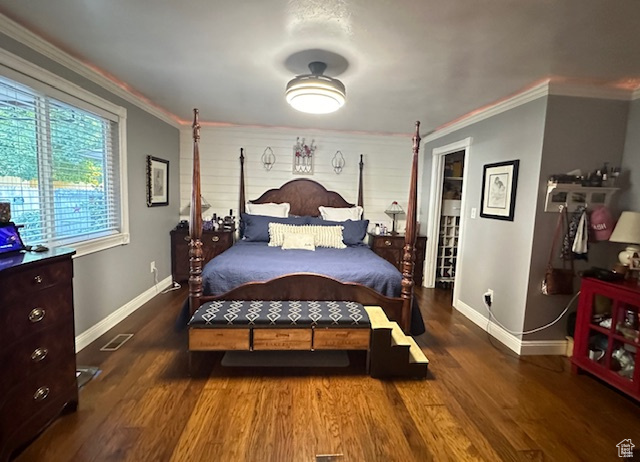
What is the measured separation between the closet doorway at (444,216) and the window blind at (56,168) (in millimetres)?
3929

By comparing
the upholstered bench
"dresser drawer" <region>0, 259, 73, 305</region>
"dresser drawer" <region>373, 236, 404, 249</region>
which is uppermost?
"dresser drawer" <region>0, 259, 73, 305</region>

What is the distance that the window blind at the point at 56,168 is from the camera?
2088mm

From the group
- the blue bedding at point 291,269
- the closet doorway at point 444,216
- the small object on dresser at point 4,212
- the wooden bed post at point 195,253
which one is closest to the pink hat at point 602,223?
the blue bedding at point 291,269

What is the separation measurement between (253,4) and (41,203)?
205cm

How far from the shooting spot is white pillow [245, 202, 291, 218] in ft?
14.8

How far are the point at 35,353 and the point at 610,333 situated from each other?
3604 mm

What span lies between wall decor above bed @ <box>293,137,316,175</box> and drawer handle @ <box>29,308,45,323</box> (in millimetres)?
3581

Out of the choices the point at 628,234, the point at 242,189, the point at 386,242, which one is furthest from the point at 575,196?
the point at 242,189

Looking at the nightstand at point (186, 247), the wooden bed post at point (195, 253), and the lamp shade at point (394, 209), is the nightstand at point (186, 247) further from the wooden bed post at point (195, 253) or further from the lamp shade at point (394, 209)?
the lamp shade at point (394, 209)

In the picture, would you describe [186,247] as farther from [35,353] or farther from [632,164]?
[632,164]

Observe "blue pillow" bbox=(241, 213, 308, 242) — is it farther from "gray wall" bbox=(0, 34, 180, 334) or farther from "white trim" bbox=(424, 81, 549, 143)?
"white trim" bbox=(424, 81, 549, 143)

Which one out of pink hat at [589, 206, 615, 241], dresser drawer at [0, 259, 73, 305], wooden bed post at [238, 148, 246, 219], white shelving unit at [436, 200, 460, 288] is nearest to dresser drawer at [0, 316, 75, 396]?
dresser drawer at [0, 259, 73, 305]

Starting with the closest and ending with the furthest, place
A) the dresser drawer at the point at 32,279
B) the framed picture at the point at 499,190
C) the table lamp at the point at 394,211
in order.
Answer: the dresser drawer at the point at 32,279 < the framed picture at the point at 499,190 < the table lamp at the point at 394,211

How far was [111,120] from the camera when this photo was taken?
3.06 m
